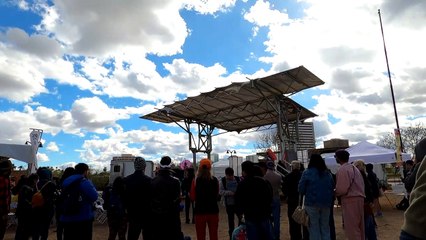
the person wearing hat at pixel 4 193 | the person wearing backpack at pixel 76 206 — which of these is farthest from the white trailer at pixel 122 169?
the person wearing backpack at pixel 76 206

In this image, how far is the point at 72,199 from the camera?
15.6ft

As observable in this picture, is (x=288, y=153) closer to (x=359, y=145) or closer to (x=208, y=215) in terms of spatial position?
(x=359, y=145)

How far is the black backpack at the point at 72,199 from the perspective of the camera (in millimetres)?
4750

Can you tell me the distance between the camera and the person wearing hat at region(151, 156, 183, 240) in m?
4.52

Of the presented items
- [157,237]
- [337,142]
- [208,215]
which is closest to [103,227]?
[208,215]

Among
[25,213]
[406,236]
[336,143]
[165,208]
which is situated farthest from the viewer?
[336,143]

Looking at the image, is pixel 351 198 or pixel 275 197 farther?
pixel 275 197

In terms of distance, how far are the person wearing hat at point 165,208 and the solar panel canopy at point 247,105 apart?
9311 mm

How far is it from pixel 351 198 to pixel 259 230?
6.52 ft

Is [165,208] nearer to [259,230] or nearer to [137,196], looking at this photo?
[137,196]

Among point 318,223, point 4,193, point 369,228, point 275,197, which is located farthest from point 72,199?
point 369,228

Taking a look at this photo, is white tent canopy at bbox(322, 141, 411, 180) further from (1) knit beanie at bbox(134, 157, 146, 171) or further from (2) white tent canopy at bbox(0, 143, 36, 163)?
(2) white tent canopy at bbox(0, 143, 36, 163)

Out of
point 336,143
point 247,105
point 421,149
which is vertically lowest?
point 421,149

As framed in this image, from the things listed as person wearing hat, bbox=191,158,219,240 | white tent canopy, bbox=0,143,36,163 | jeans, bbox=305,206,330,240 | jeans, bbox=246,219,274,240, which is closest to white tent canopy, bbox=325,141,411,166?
jeans, bbox=305,206,330,240
